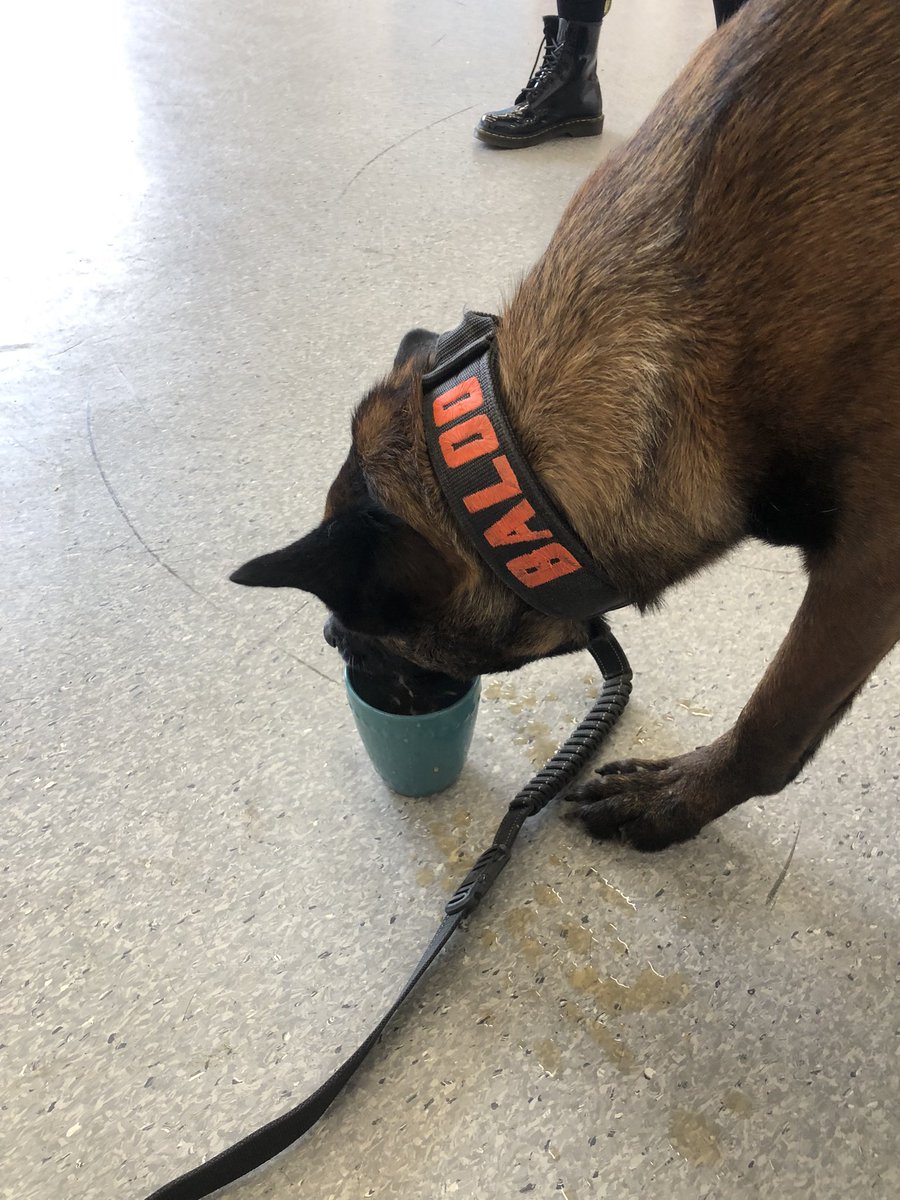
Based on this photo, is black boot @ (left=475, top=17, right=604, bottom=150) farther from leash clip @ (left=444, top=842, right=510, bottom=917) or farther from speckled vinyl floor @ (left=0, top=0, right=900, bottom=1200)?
leash clip @ (left=444, top=842, right=510, bottom=917)

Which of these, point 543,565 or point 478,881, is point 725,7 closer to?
point 543,565

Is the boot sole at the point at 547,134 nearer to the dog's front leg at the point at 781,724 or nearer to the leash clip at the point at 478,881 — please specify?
the dog's front leg at the point at 781,724

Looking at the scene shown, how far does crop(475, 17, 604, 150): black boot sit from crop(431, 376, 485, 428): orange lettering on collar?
8.43 feet

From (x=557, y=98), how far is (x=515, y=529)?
9.14 feet

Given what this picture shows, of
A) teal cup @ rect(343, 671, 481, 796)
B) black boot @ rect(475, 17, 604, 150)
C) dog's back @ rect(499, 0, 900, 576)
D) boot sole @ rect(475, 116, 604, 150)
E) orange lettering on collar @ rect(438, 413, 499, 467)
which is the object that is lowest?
teal cup @ rect(343, 671, 481, 796)

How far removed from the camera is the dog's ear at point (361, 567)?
3.33 ft

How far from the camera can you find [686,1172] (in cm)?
104

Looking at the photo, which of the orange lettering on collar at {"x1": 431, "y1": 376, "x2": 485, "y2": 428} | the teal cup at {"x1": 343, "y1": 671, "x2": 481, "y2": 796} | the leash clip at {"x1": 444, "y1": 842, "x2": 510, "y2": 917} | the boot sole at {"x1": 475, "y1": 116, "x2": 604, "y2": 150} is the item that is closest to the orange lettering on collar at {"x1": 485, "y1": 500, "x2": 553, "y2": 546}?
the orange lettering on collar at {"x1": 431, "y1": 376, "x2": 485, "y2": 428}

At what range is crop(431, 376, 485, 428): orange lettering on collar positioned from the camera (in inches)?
38.7

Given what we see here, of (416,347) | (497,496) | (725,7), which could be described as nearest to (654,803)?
(497,496)

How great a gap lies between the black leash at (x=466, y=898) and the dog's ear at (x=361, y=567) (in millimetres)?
311

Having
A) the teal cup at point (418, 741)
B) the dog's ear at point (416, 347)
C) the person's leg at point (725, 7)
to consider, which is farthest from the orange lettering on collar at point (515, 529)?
the person's leg at point (725, 7)

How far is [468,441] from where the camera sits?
97cm

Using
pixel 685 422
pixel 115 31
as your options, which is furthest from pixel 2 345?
pixel 115 31
